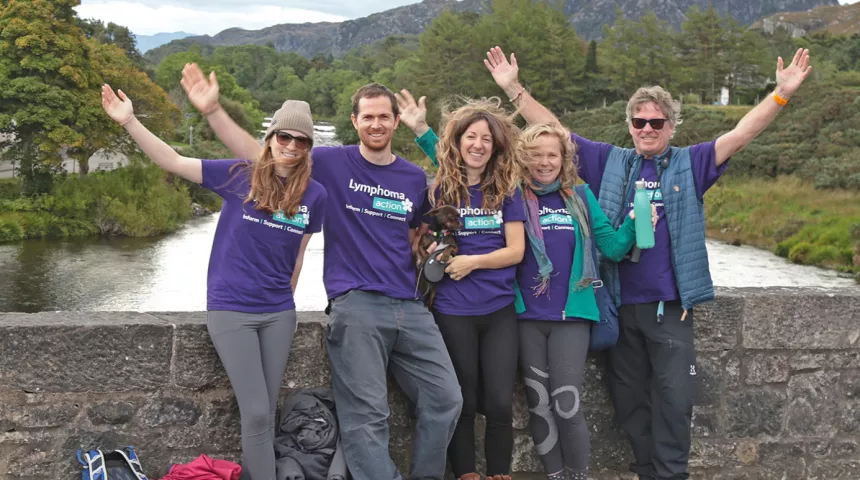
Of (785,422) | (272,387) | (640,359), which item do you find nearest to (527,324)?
(640,359)

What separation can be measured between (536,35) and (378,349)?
314ft

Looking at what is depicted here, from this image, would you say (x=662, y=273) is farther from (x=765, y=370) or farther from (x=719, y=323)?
(x=765, y=370)

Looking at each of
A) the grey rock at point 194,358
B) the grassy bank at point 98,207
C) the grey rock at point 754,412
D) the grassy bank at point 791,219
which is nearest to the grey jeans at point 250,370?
the grey rock at point 194,358

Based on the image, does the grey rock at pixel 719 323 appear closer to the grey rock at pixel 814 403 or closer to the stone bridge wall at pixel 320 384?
the stone bridge wall at pixel 320 384

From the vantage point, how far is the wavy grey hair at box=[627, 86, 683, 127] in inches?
144

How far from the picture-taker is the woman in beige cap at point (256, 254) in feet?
10.5

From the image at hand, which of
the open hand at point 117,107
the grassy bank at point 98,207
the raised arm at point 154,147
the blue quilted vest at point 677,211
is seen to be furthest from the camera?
the grassy bank at point 98,207

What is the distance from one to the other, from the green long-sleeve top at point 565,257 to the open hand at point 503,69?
73 centimetres

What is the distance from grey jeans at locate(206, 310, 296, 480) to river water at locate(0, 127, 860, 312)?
21.5 metres

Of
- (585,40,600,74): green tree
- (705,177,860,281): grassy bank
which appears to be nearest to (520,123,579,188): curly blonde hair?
(705,177,860,281): grassy bank

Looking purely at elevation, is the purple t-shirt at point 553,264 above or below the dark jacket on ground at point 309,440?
above

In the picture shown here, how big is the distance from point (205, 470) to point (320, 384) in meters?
0.60

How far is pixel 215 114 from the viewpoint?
11.6 feet

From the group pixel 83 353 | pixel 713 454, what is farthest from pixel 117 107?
pixel 713 454
